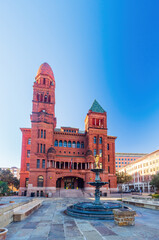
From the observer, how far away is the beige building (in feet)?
235

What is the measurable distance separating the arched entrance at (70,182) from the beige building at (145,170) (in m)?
30.1

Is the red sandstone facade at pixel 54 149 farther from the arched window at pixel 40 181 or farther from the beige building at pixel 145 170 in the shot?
the beige building at pixel 145 170

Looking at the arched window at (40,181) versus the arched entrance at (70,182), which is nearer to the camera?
the arched window at (40,181)

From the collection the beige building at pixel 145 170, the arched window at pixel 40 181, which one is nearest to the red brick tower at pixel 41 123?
Result: the arched window at pixel 40 181

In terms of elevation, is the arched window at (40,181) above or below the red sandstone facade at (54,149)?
below

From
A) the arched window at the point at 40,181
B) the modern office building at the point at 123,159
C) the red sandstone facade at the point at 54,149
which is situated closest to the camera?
the arched window at the point at 40,181

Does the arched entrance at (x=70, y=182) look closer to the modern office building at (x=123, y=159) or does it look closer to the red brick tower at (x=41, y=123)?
the red brick tower at (x=41, y=123)

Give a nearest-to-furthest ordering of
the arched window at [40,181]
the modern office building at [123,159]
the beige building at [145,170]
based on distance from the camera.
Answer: the arched window at [40,181], the beige building at [145,170], the modern office building at [123,159]

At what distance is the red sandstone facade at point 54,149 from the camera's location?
4847 cm

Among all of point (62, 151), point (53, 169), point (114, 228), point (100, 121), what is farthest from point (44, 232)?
point (100, 121)

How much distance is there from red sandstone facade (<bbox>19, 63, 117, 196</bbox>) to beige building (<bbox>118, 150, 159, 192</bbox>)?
2164 cm

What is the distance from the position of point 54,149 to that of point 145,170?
47479 mm

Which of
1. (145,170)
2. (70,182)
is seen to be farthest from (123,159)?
(70,182)

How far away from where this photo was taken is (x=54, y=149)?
50688 mm
